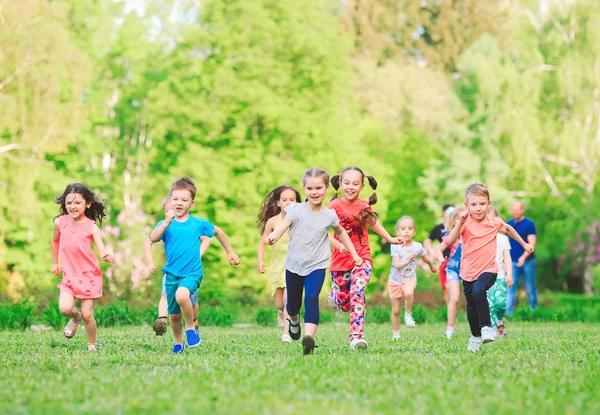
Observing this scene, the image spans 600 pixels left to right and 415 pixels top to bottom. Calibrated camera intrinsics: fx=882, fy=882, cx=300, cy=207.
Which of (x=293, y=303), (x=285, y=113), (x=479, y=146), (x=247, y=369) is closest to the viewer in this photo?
(x=247, y=369)

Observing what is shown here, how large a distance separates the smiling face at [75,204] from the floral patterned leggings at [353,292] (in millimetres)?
3071

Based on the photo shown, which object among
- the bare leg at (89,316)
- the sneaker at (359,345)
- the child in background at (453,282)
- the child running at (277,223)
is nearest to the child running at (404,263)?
the child in background at (453,282)

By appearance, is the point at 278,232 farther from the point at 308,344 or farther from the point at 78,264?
the point at 78,264

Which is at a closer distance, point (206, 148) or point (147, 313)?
point (147, 313)

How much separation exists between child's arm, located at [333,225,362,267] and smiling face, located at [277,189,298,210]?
347cm

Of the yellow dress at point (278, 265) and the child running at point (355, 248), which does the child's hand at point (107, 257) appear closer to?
the child running at point (355, 248)

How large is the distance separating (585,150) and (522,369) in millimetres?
32321

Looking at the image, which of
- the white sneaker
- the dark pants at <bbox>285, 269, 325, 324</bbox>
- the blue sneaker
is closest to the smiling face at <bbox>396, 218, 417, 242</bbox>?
the white sneaker

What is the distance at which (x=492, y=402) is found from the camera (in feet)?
19.2

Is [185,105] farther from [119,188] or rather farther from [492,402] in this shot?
[492,402]

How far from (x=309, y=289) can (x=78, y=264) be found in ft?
9.04

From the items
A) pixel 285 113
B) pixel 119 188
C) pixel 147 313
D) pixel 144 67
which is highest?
pixel 144 67

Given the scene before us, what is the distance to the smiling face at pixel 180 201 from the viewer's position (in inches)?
388

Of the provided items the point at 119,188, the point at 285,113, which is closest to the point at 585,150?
the point at 285,113
